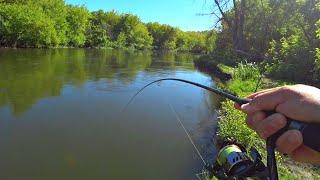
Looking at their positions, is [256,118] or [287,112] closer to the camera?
[287,112]

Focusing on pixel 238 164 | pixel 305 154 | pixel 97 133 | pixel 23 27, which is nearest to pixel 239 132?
pixel 97 133

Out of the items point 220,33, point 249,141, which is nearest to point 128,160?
point 249,141

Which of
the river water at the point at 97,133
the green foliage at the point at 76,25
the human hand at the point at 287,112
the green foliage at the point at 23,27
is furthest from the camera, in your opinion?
the green foliage at the point at 76,25

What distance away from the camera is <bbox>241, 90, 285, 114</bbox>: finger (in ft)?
4.05

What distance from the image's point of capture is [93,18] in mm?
100000

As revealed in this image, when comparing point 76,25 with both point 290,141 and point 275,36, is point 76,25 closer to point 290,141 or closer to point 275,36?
point 275,36

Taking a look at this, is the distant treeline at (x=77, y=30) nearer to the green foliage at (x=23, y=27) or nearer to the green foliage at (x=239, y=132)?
the green foliage at (x=23, y=27)

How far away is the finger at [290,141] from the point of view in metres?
1.16

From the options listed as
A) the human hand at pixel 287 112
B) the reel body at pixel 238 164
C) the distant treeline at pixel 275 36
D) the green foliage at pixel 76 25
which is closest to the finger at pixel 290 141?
the human hand at pixel 287 112

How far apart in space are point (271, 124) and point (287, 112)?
62 millimetres

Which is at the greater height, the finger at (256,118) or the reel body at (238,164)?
the finger at (256,118)

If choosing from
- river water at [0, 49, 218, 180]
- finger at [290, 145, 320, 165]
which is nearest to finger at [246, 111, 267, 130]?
finger at [290, 145, 320, 165]

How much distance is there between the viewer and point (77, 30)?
3152 inches

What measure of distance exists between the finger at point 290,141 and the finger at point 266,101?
105mm
